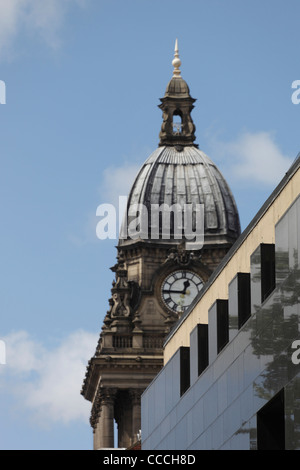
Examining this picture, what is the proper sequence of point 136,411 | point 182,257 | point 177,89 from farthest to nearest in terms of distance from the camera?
1. point 177,89
2. point 182,257
3. point 136,411

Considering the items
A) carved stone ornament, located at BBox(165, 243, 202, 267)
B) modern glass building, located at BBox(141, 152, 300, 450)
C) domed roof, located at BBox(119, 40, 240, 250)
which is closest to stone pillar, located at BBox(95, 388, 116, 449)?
carved stone ornament, located at BBox(165, 243, 202, 267)

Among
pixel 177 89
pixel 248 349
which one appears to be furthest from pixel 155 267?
pixel 248 349

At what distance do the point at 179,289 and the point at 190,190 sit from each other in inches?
375

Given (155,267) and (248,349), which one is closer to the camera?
(248,349)

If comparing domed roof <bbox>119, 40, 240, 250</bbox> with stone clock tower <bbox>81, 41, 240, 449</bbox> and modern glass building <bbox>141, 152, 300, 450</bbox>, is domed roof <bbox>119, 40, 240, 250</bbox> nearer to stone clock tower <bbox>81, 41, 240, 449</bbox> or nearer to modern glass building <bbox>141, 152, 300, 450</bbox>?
stone clock tower <bbox>81, 41, 240, 449</bbox>

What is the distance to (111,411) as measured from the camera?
16800 cm

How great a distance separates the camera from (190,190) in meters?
177

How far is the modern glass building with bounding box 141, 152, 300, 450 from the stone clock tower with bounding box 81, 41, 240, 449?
208ft

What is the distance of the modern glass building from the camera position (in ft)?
265

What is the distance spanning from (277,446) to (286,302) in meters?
5.93

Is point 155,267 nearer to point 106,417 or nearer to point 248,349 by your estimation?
point 106,417

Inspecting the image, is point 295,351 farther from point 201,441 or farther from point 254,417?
point 201,441

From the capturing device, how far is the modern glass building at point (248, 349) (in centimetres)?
8062
